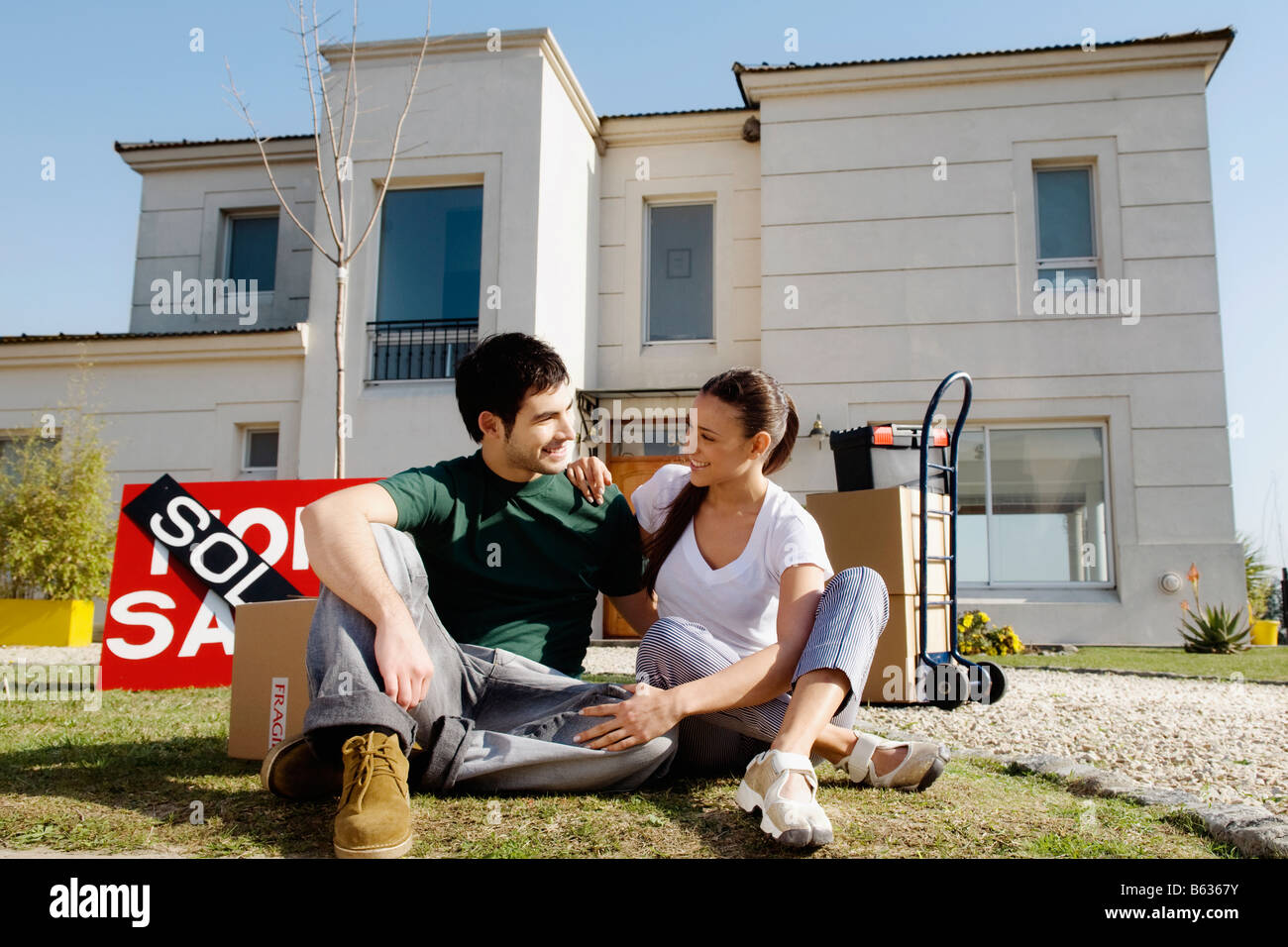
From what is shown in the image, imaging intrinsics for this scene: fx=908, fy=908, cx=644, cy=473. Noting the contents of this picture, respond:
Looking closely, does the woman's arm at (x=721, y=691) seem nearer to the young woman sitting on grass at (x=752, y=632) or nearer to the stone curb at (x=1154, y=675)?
the young woman sitting on grass at (x=752, y=632)

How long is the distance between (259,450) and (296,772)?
8324 millimetres

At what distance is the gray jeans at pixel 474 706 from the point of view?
1.91m

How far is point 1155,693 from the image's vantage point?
5.25 m

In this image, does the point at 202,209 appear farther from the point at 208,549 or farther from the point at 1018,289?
the point at 1018,289

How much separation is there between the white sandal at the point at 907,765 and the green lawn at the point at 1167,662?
4944 millimetres

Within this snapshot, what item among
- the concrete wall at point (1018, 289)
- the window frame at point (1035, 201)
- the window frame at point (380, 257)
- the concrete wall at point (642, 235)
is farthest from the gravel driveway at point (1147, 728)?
the window frame at point (380, 257)

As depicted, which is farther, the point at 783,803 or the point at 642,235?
the point at 642,235

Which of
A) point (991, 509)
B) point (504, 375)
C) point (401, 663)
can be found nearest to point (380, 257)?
point (991, 509)

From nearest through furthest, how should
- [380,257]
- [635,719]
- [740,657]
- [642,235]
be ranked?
[635,719] < [740,657] < [380,257] < [642,235]

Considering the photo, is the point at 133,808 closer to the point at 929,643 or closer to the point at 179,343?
the point at 929,643

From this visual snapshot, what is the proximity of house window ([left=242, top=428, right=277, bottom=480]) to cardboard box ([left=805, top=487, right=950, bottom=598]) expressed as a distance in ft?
22.4

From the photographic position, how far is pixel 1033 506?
358 inches

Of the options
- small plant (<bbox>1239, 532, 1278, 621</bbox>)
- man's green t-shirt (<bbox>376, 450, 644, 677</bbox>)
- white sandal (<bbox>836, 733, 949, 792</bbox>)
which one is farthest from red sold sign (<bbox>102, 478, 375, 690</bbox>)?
small plant (<bbox>1239, 532, 1278, 621</bbox>)
